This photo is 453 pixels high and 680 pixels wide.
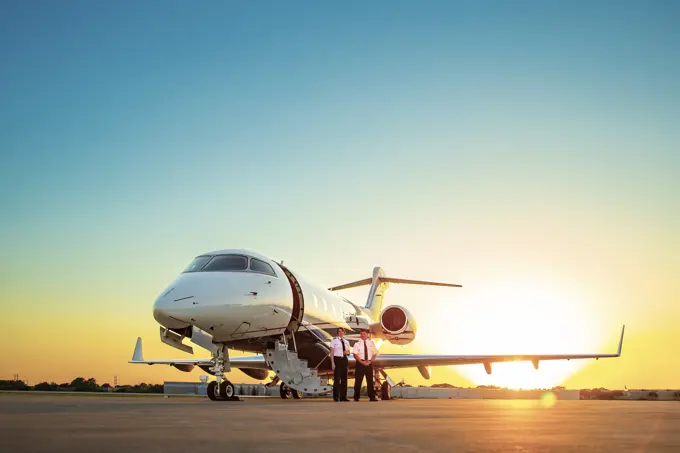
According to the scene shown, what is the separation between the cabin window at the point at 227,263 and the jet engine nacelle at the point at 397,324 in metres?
10.9

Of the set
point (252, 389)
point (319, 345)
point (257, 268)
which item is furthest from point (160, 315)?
point (252, 389)

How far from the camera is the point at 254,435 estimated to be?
5.64 m

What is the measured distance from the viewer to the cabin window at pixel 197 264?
56.2 ft

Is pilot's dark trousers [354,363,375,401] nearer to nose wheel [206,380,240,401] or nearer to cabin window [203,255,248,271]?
nose wheel [206,380,240,401]

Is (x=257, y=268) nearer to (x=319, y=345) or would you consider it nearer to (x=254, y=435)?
(x=319, y=345)

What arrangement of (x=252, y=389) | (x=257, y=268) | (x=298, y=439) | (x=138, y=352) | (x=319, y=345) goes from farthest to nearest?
(x=252, y=389) → (x=138, y=352) → (x=319, y=345) → (x=257, y=268) → (x=298, y=439)

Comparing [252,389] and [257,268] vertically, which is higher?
[257,268]

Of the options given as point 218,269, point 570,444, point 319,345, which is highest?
point 218,269

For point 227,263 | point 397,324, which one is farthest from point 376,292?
point 227,263

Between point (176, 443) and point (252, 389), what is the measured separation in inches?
1433

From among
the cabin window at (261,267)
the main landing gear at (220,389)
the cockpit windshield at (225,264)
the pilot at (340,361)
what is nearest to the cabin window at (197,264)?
the cockpit windshield at (225,264)

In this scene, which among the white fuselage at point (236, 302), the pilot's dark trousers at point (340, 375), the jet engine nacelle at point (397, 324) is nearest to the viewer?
the white fuselage at point (236, 302)

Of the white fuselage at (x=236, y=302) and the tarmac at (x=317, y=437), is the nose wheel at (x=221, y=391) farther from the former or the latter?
the tarmac at (x=317, y=437)

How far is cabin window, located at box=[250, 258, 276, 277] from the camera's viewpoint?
1797 centimetres
